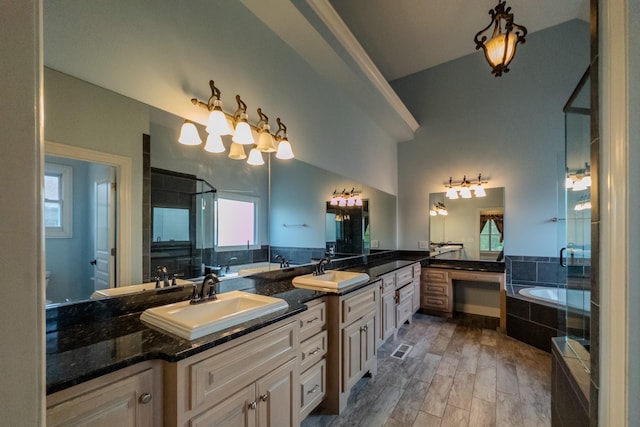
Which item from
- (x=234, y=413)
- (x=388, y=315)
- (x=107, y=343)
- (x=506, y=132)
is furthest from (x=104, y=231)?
(x=506, y=132)

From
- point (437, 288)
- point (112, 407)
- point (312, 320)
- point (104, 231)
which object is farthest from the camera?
point (437, 288)

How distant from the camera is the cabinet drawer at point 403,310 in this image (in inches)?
126

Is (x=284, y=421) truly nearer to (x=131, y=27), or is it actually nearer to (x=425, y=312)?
(x=131, y=27)

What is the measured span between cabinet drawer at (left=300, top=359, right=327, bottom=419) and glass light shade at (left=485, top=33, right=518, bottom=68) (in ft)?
8.00

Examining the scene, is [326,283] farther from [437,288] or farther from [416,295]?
[437,288]

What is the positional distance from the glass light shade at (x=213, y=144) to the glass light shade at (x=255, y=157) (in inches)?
11.3

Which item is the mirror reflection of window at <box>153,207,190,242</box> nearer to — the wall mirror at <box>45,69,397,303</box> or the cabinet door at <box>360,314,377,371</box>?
the wall mirror at <box>45,69,397,303</box>

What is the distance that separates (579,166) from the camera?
5.55ft

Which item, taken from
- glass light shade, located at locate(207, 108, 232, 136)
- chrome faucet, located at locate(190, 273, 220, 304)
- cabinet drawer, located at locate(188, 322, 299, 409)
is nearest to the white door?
chrome faucet, located at locate(190, 273, 220, 304)

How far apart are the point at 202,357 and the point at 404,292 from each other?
2.83m

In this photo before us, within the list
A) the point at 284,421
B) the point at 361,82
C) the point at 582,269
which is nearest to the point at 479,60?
the point at 361,82

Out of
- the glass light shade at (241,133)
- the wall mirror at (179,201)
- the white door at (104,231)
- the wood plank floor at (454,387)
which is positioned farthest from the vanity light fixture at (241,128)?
the wood plank floor at (454,387)

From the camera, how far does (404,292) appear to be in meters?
3.42

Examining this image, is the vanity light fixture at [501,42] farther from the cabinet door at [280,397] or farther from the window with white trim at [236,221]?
the cabinet door at [280,397]
